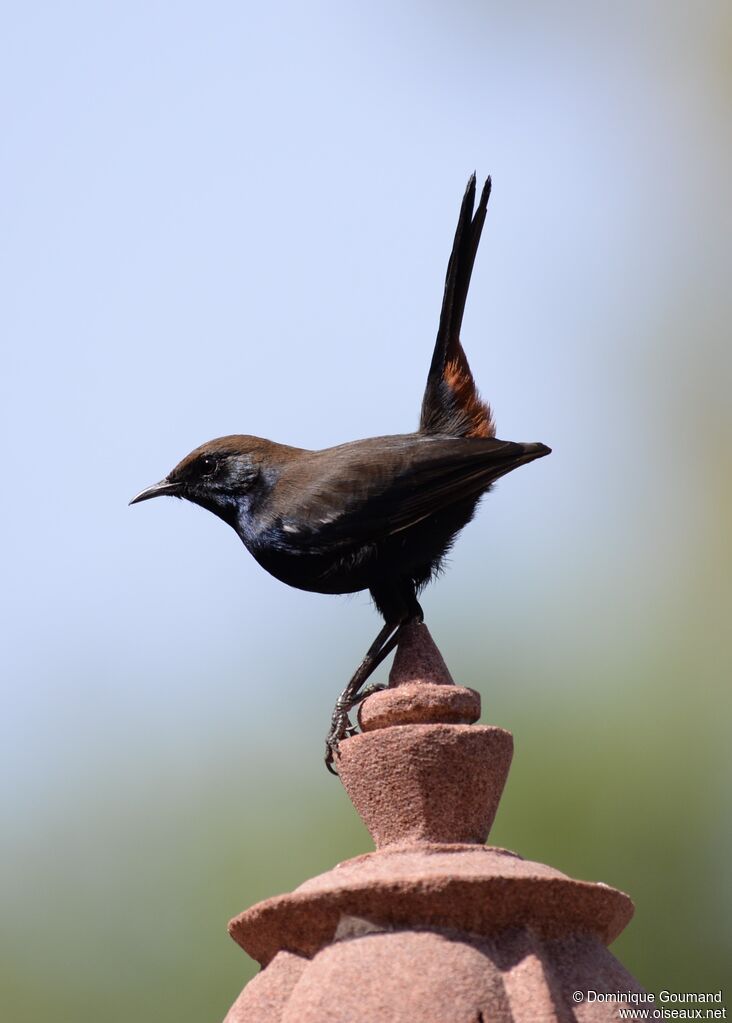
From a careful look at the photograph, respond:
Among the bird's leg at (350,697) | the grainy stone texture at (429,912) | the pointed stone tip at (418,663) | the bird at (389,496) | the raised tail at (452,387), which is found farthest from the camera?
the raised tail at (452,387)

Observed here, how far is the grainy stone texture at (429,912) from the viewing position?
2648mm

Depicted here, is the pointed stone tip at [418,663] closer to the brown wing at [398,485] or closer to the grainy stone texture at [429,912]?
the grainy stone texture at [429,912]

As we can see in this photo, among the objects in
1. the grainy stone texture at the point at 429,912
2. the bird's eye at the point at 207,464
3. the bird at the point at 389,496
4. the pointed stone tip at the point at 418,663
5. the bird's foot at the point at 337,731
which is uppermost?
the bird's eye at the point at 207,464

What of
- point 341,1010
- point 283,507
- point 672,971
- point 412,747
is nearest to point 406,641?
point 412,747

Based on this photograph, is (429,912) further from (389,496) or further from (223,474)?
(223,474)

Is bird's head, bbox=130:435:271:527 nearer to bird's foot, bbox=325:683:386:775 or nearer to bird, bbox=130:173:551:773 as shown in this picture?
bird, bbox=130:173:551:773

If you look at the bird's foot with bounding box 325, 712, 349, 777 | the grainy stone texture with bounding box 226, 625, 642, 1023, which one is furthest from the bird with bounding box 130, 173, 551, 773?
the grainy stone texture with bounding box 226, 625, 642, 1023

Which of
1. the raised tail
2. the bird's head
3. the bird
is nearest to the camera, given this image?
the bird

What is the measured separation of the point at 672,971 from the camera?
29.6 ft

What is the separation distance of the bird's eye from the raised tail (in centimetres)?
68

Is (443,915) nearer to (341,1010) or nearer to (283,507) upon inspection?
(341,1010)

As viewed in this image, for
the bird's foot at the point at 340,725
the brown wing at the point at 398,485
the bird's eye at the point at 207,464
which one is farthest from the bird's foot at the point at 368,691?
the bird's eye at the point at 207,464

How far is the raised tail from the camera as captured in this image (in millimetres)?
3998

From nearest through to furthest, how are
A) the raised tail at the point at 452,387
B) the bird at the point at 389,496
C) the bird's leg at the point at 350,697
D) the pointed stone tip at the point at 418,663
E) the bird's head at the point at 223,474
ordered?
the pointed stone tip at the point at 418,663, the bird's leg at the point at 350,697, the bird at the point at 389,496, the raised tail at the point at 452,387, the bird's head at the point at 223,474
